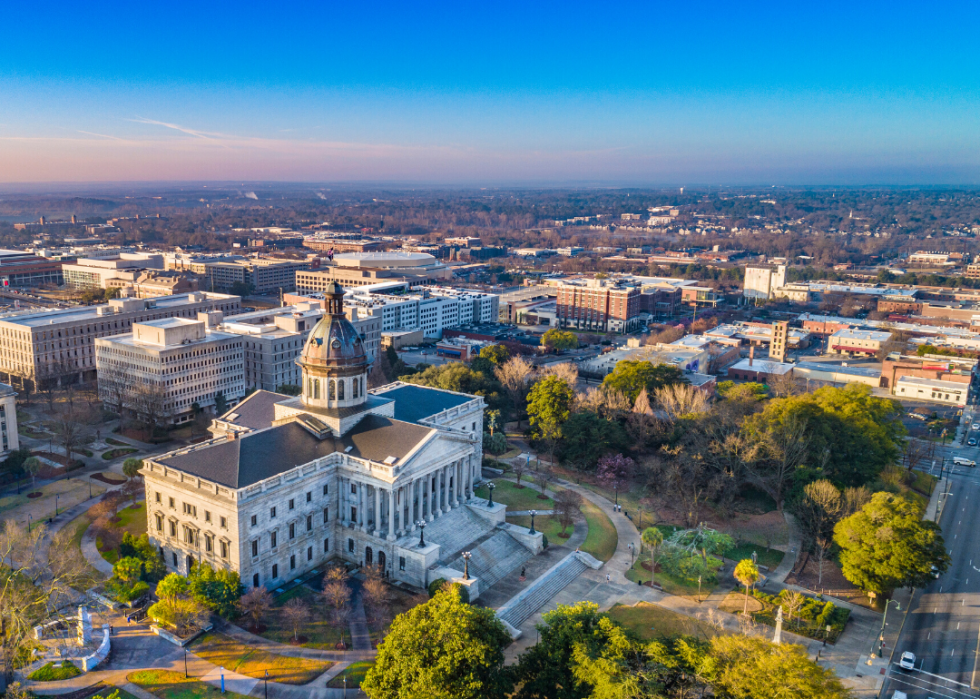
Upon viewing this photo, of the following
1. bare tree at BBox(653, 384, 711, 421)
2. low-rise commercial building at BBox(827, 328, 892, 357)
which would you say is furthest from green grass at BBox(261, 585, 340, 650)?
low-rise commercial building at BBox(827, 328, 892, 357)

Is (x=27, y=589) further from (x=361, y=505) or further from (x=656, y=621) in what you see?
(x=656, y=621)

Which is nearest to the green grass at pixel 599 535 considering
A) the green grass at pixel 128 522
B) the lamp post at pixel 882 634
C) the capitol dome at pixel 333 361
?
the lamp post at pixel 882 634

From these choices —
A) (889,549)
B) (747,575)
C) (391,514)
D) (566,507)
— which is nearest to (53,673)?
(391,514)

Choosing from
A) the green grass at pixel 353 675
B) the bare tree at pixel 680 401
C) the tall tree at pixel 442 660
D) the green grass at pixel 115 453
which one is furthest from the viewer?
the bare tree at pixel 680 401

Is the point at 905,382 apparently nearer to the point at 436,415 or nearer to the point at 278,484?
the point at 436,415

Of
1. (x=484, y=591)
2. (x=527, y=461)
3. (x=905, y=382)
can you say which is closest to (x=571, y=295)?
(x=905, y=382)

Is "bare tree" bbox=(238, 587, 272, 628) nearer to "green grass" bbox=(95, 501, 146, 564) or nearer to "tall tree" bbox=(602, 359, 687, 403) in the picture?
"green grass" bbox=(95, 501, 146, 564)

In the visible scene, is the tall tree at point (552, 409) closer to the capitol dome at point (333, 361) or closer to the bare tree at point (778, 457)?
the bare tree at point (778, 457)
